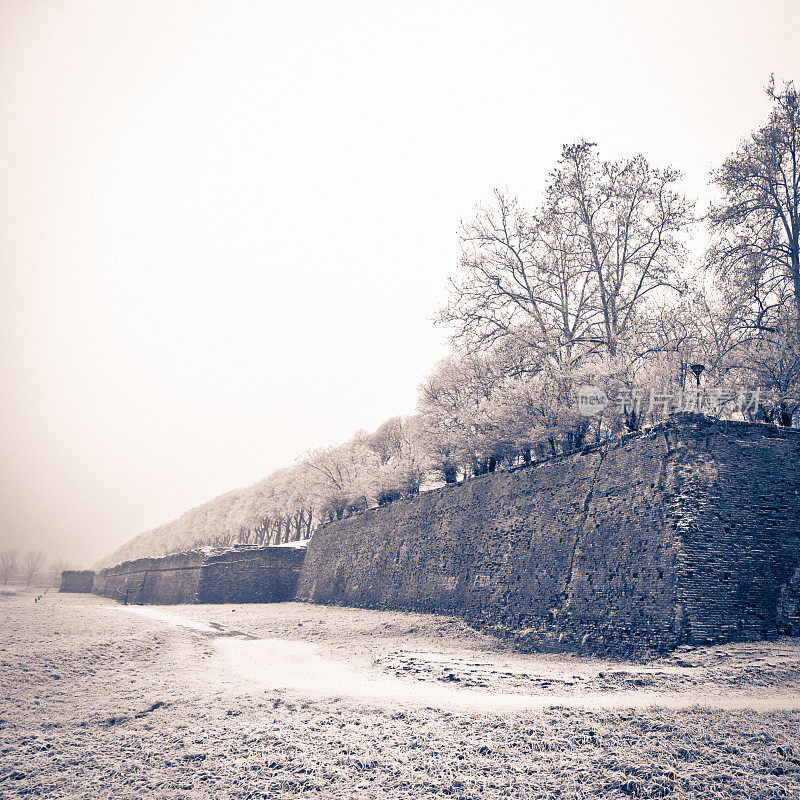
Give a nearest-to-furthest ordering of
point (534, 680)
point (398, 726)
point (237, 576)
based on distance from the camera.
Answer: point (398, 726) → point (534, 680) → point (237, 576)

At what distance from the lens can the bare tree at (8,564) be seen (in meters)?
129

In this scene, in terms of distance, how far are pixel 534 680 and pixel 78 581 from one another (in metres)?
75.6

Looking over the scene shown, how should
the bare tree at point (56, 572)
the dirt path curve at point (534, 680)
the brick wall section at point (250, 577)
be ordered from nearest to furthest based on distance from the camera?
the dirt path curve at point (534, 680)
the brick wall section at point (250, 577)
the bare tree at point (56, 572)

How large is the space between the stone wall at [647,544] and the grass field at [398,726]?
36.7 inches

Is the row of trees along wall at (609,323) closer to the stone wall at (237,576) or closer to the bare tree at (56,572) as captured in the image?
the stone wall at (237,576)

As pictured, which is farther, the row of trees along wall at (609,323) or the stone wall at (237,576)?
the stone wall at (237,576)

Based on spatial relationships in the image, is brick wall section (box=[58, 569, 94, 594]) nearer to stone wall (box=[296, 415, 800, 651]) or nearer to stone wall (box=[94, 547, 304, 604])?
stone wall (box=[94, 547, 304, 604])

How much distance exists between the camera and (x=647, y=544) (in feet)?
42.9

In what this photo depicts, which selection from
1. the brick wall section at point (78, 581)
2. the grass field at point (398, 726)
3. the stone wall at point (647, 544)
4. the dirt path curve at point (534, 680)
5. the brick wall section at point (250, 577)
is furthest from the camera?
the brick wall section at point (78, 581)

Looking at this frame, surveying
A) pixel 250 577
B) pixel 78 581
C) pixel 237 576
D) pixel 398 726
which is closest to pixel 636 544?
pixel 398 726

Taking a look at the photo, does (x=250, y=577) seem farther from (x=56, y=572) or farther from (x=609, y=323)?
(x=56, y=572)

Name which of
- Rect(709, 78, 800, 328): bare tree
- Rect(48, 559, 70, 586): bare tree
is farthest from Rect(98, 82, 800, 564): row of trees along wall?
Rect(48, 559, 70, 586): bare tree

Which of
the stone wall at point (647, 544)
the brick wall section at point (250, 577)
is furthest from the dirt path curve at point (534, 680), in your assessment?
the brick wall section at point (250, 577)

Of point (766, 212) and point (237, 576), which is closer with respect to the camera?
point (766, 212)
